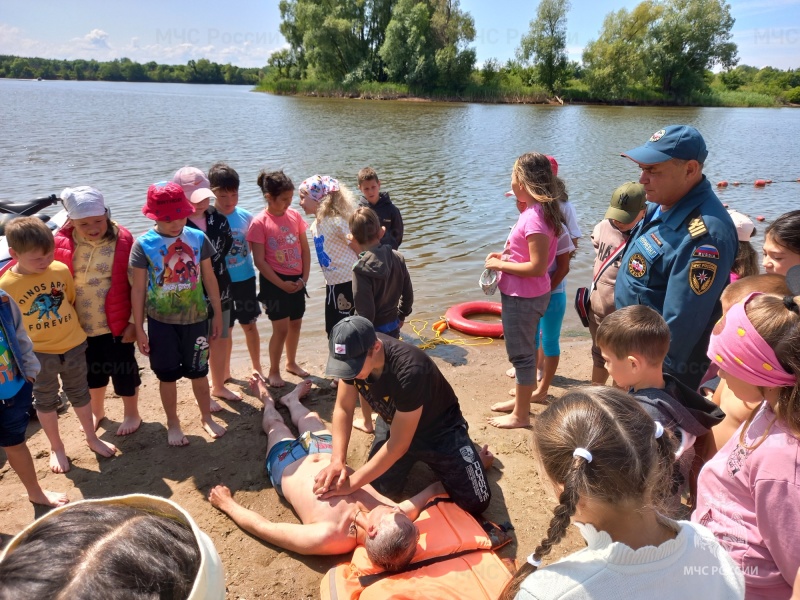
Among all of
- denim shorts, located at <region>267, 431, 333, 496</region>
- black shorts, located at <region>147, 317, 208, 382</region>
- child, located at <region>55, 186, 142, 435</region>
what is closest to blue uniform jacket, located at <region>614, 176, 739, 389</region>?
denim shorts, located at <region>267, 431, 333, 496</region>

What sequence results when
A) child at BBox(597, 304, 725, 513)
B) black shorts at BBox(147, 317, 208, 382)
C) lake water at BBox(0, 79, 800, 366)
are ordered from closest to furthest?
child at BBox(597, 304, 725, 513), black shorts at BBox(147, 317, 208, 382), lake water at BBox(0, 79, 800, 366)

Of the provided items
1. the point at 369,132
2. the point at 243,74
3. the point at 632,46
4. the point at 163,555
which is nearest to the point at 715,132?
the point at 369,132

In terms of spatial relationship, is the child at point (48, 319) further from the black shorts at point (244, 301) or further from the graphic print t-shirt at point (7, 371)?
the black shorts at point (244, 301)

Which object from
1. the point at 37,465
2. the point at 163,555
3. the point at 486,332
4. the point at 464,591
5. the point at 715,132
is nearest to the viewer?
the point at 163,555

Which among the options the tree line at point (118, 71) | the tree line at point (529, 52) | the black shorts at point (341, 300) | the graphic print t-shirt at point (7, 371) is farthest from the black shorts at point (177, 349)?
the tree line at point (118, 71)

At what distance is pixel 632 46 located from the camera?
50781mm

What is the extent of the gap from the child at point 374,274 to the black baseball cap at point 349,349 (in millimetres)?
1123

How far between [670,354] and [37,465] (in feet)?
14.2

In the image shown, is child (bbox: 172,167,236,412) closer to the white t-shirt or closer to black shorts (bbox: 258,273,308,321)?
black shorts (bbox: 258,273,308,321)

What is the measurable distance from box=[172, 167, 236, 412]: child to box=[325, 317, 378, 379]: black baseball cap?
5.50ft

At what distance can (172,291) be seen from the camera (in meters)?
3.77

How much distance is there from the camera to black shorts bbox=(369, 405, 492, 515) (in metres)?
3.26

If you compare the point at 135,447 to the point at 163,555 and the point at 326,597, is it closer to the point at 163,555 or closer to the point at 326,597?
the point at 326,597

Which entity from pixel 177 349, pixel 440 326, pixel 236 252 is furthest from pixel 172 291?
pixel 440 326
